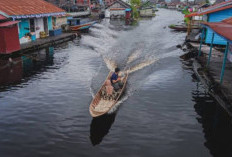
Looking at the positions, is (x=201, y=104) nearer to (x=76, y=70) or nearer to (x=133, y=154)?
(x=133, y=154)

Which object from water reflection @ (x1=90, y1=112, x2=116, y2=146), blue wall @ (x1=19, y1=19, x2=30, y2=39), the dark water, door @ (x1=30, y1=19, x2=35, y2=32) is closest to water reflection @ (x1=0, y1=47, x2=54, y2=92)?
the dark water

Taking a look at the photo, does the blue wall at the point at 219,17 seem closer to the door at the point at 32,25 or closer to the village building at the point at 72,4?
the door at the point at 32,25

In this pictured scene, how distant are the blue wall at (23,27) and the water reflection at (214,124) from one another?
2353 cm

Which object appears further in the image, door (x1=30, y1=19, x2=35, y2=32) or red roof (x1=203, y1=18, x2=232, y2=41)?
door (x1=30, y1=19, x2=35, y2=32)

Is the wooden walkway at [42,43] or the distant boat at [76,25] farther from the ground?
the distant boat at [76,25]

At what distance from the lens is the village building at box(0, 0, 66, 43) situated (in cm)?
2760

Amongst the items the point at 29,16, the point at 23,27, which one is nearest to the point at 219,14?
the point at 29,16

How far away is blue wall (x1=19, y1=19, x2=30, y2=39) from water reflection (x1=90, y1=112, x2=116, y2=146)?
71.8 feet

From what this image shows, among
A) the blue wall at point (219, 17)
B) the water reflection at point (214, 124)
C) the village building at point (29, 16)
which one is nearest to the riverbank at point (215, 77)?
the water reflection at point (214, 124)

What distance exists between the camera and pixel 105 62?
2391 centimetres

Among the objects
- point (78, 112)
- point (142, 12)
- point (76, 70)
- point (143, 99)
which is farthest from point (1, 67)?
point (142, 12)

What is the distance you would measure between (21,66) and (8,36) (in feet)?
15.9

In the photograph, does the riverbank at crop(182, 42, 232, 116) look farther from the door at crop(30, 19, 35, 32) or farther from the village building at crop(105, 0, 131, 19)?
the village building at crop(105, 0, 131, 19)

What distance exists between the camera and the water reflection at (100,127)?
10771 mm
